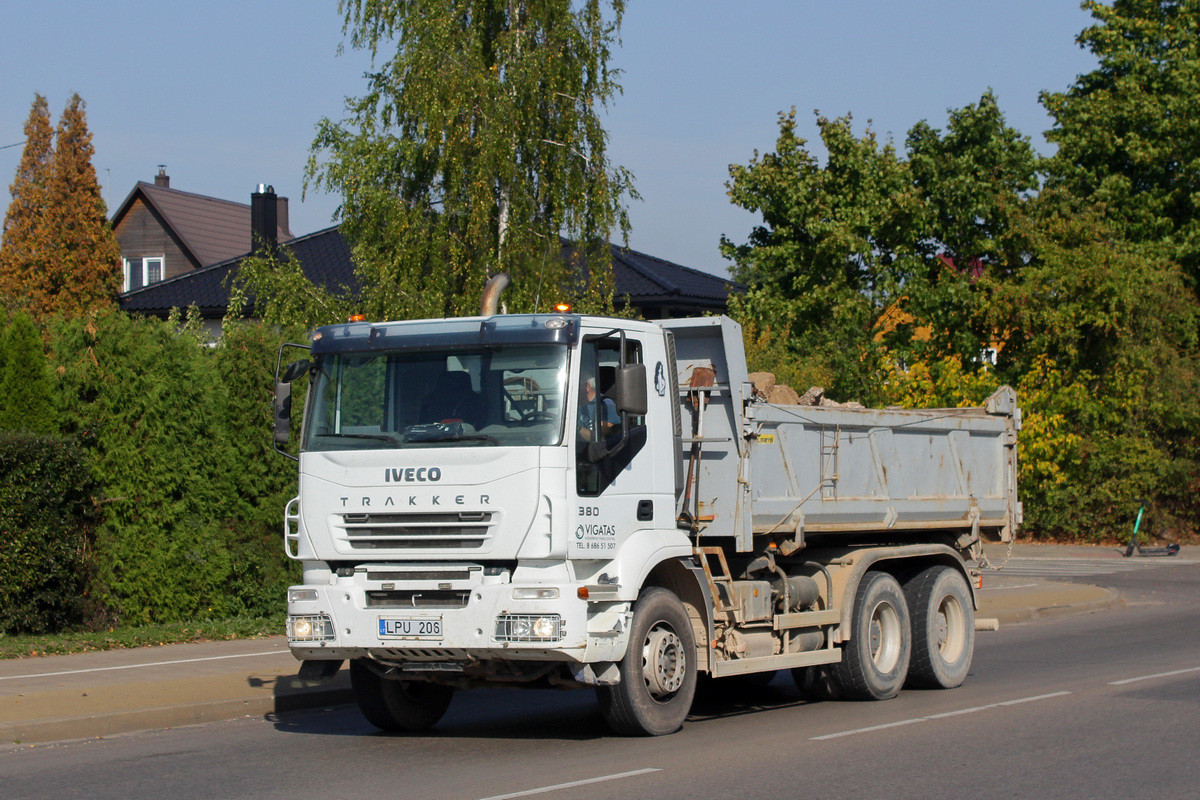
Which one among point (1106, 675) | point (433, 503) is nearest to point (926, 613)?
point (1106, 675)

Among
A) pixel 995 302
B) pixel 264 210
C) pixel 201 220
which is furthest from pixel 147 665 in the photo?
pixel 201 220

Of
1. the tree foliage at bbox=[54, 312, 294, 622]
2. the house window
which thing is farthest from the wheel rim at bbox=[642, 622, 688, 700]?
the house window

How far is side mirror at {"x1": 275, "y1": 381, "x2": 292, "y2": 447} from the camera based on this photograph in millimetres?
9859

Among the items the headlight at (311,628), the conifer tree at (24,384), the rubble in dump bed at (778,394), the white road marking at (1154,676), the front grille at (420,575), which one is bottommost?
the white road marking at (1154,676)

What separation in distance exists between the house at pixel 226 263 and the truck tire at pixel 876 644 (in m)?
14.2

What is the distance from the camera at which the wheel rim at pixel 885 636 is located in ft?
39.1

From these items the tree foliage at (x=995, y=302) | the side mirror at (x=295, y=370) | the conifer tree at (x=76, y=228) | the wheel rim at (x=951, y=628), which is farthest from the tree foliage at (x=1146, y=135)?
the side mirror at (x=295, y=370)

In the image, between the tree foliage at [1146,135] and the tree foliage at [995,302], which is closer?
the tree foliage at [995,302]

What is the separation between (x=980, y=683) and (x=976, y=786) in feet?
17.1

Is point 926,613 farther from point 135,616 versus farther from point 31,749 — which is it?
point 135,616

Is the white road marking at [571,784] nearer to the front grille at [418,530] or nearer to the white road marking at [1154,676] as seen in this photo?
the front grille at [418,530]

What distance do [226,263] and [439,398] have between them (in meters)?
33.2

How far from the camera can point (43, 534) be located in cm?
1449

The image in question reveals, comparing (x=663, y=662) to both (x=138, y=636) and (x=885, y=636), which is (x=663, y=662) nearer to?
(x=885, y=636)
